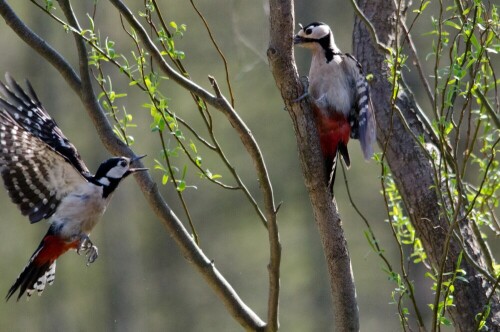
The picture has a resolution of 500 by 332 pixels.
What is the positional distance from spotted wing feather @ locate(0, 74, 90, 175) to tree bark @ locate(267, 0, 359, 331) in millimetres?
1524

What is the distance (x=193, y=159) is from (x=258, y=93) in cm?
1495

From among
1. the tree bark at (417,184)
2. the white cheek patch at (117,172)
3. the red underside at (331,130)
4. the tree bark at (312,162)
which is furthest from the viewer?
the white cheek patch at (117,172)

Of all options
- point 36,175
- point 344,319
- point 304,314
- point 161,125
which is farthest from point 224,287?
point 304,314

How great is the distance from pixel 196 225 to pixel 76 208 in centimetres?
1360

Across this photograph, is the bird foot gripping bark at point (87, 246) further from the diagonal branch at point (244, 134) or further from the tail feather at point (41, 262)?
the diagonal branch at point (244, 134)

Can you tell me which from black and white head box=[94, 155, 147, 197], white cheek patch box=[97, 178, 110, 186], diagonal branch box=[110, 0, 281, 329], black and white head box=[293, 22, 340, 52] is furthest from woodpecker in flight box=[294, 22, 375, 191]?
white cheek patch box=[97, 178, 110, 186]

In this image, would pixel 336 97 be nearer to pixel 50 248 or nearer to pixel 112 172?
pixel 112 172

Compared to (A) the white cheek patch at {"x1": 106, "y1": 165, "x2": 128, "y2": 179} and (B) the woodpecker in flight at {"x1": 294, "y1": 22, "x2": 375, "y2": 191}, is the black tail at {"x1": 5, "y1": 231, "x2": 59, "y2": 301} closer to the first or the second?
(A) the white cheek patch at {"x1": 106, "y1": 165, "x2": 128, "y2": 179}

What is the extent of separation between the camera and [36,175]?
162 inches

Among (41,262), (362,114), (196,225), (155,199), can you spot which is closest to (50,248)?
(41,262)

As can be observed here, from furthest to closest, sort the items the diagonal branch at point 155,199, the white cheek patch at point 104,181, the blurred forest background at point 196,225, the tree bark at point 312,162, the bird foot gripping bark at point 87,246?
the blurred forest background at point 196,225 → the bird foot gripping bark at point 87,246 → the white cheek patch at point 104,181 → the diagonal branch at point 155,199 → the tree bark at point 312,162

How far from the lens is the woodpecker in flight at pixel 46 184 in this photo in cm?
402

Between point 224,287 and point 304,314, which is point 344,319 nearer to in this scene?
point 224,287

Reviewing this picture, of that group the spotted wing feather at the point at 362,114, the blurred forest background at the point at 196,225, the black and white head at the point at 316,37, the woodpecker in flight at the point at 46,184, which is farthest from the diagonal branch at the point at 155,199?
the blurred forest background at the point at 196,225
